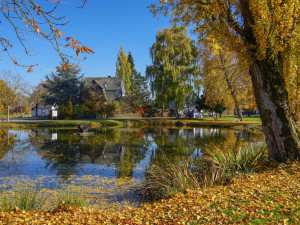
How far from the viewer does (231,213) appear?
4.32 m

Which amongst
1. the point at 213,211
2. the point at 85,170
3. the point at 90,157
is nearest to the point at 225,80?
the point at 90,157

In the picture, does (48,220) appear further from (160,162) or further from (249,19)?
(249,19)

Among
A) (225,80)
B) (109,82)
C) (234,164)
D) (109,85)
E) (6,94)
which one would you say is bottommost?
(234,164)

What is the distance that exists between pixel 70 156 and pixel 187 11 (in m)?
8.92

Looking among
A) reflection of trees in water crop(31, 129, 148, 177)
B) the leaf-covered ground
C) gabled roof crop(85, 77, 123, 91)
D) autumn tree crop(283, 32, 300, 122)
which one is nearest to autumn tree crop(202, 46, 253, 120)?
reflection of trees in water crop(31, 129, 148, 177)

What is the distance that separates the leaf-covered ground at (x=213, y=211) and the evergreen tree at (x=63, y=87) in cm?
3808

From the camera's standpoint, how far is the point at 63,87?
40.6m

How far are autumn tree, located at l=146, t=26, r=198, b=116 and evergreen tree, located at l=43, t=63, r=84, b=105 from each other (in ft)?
46.1

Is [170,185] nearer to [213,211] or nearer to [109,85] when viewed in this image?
[213,211]

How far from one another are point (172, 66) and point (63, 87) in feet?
64.7

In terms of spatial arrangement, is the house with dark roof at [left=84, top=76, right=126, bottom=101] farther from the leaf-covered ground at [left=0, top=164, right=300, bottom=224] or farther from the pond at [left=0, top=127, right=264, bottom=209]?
the leaf-covered ground at [left=0, top=164, right=300, bottom=224]

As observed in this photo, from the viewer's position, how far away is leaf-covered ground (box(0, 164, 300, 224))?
4.11 meters

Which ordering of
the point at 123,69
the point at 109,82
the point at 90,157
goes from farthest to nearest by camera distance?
the point at 123,69 < the point at 109,82 < the point at 90,157

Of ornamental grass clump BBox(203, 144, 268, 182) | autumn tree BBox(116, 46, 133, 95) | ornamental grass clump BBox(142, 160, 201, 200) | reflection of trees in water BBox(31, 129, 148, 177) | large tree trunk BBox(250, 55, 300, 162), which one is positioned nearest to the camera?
ornamental grass clump BBox(142, 160, 201, 200)
